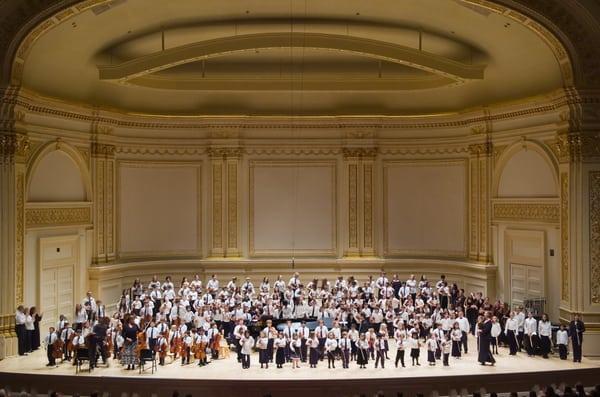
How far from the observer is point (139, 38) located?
755 inches

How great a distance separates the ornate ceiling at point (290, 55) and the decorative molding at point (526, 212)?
10.3 ft

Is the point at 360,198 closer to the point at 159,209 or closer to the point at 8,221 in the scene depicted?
the point at 159,209

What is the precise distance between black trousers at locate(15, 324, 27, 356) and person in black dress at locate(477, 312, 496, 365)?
35.0 ft

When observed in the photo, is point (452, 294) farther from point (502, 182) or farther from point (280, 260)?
point (280, 260)

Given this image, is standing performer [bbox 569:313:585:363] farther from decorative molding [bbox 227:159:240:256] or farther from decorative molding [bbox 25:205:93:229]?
decorative molding [bbox 25:205:93:229]

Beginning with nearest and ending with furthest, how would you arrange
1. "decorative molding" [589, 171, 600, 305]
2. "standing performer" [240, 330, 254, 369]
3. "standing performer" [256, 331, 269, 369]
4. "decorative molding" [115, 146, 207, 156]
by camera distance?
"standing performer" [240, 330, 254, 369], "standing performer" [256, 331, 269, 369], "decorative molding" [589, 171, 600, 305], "decorative molding" [115, 146, 207, 156]

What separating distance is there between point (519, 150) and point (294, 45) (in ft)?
24.6

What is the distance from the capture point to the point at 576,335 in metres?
15.0

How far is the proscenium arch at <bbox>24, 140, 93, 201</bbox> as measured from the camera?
17391 millimetres

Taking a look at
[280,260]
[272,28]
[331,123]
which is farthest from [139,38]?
[280,260]

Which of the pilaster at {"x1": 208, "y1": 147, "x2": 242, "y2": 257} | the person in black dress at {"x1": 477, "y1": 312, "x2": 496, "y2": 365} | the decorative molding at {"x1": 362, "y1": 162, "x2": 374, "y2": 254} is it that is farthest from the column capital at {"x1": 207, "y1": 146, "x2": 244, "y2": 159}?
the person in black dress at {"x1": 477, "y1": 312, "x2": 496, "y2": 365}

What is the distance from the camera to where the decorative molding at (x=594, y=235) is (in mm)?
15562

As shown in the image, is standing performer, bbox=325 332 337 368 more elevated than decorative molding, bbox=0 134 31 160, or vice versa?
decorative molding, bbox=0 134 31 160

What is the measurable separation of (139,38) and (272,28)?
3896 millimetres
